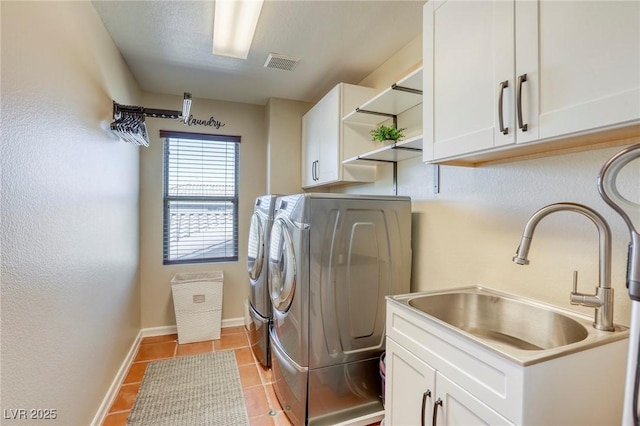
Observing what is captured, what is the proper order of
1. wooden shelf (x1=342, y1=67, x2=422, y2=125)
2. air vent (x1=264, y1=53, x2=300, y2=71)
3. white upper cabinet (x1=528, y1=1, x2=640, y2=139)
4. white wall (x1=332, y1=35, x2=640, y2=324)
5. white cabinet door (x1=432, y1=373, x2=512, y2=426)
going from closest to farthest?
white upper cabinet (x1=528, y1=1, x2=640, y2=139) → white cabinet door (x1=432, y1=373, x2=512, y2=426) → white wall (x1=332, y1=35, x2=640, y2=324) → wooden shelf (x1=342, y1=67, x2=422, y2=125) → air vent (x1=264, y1=53, x2=300, y2=71)

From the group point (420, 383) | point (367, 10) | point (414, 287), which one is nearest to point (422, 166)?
point (414, 287)

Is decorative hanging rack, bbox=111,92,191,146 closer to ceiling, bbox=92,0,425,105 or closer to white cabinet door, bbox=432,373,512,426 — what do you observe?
ceiling, bbox=92,0,425,105

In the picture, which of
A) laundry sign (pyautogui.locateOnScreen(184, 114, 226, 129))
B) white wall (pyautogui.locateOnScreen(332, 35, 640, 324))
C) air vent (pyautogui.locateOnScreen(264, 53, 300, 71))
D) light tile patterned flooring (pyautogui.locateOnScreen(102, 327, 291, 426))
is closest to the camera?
white wall (pyautogui.locateOnScreen(332, 35, 640, 324))

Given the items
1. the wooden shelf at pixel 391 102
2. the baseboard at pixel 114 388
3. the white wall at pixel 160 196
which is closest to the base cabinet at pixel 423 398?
the wooden shelf at pixel 391 102

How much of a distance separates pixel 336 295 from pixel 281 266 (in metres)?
0.44

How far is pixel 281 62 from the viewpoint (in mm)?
2504

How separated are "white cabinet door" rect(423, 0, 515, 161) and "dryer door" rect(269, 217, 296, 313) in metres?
0.98

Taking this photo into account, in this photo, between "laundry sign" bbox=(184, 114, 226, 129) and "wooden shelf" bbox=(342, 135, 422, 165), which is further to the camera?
"laundry sign" bbox=(184, 114, 226, 129)

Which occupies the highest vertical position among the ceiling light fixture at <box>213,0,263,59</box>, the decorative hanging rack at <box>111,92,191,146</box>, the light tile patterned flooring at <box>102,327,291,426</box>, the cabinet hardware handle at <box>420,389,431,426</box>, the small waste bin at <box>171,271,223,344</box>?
the ceiling light fixture at <box>213,0,263,59</box>

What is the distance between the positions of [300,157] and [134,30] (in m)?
1.86

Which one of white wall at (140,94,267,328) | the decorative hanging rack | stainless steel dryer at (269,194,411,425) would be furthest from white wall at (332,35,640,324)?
white wall at (140,94,267,328)

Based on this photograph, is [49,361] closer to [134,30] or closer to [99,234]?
[99,234]

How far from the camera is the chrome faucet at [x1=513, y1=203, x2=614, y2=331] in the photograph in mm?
988

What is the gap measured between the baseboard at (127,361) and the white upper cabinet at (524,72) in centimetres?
252
